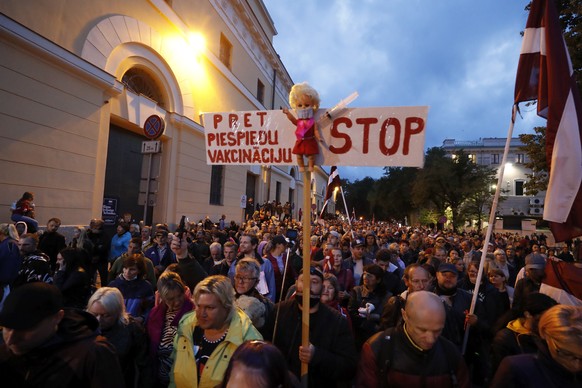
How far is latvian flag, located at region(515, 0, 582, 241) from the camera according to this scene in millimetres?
2697

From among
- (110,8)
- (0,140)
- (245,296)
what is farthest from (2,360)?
(110,8)

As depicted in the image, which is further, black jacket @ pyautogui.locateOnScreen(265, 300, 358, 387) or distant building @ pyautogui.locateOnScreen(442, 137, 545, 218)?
distant building @ pyautogui.locateOnScreen(442, 137, 545, 218)

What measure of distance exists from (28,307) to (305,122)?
203 cm

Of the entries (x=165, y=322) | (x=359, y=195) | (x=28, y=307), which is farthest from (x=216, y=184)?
(x=359, y=195)

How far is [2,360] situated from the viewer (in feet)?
5.50

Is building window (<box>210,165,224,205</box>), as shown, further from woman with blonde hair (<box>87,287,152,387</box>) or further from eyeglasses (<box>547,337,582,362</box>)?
eyeglasses (<box>547,337,582,362</box>)

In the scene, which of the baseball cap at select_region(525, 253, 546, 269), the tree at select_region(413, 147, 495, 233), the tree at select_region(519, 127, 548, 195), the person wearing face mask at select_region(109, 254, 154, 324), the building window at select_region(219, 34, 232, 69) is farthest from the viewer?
the tree at select_region(413, 147, 495, 233)

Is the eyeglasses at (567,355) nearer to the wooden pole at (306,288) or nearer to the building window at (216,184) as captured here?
the wooden pole at (306,288)

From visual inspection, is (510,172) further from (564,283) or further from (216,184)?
(564,283)

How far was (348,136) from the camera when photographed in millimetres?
2564

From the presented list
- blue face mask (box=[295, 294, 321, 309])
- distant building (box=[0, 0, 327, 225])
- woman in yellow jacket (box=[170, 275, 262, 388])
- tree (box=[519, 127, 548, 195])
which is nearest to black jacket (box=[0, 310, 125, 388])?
woman in yellow jacket (box=[170, 275, 262, 388])

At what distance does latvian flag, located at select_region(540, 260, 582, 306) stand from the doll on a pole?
8.13ft

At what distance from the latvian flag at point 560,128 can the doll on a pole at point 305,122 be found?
1.96 metres

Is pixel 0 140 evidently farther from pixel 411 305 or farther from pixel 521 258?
pixel 521 258
